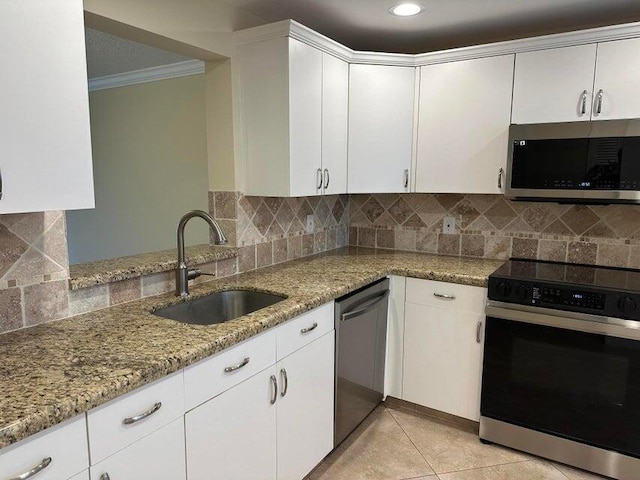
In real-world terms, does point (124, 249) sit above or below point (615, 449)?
above

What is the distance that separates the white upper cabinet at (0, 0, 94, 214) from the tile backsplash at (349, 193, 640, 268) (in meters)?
2.22

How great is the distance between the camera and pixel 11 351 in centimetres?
128

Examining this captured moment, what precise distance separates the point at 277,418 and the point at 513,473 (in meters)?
1.28

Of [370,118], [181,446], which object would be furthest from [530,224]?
[181,446]

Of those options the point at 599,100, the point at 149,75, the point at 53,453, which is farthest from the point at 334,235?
the point at 53,453

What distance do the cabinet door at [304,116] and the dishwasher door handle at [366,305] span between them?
66cm

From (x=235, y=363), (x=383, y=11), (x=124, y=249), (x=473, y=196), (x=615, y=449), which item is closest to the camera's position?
(x=235, y=363)

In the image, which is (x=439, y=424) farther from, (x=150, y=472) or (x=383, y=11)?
(x=383, y=11)

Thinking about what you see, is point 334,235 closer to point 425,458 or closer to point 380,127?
point 380,127

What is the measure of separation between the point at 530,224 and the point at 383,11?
60.6 inches

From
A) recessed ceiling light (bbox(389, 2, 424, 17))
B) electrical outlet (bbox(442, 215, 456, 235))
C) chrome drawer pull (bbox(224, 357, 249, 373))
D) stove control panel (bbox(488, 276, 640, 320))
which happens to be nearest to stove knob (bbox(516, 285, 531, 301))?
stove control panel (bbox(488, 276, 640, 320))

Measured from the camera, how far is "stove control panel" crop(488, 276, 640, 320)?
6.27 ft

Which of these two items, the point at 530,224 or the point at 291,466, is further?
the point at 530,224

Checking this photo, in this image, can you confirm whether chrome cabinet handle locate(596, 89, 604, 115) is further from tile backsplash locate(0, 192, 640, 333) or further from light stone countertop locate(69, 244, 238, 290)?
light stone countertop locate(69, 244, 238, 290)
